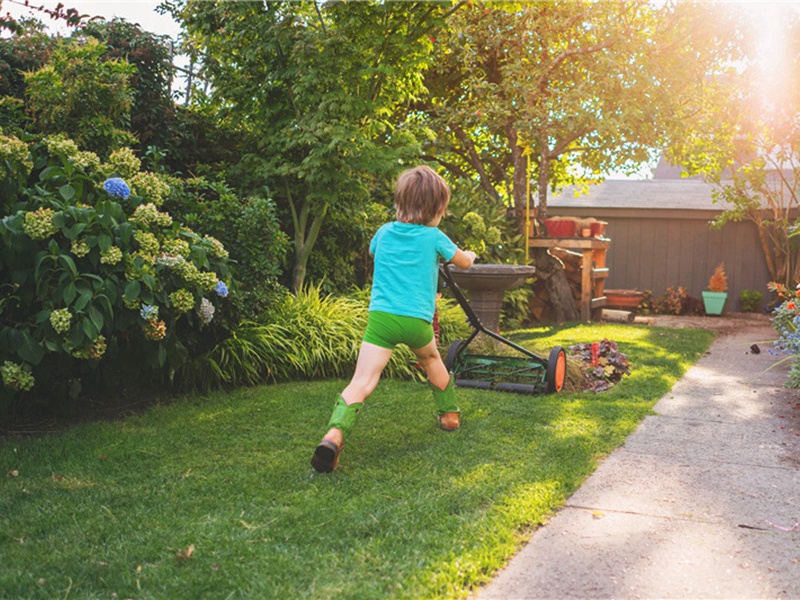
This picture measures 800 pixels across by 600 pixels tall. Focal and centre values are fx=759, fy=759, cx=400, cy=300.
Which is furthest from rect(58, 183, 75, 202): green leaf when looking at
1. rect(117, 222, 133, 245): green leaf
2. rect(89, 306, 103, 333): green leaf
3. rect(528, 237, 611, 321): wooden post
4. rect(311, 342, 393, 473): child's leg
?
rect(528, 237, 611, 321): wooden post

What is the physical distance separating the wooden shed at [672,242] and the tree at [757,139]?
0.39m

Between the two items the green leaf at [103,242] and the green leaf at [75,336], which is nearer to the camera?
the green leaf at [75,336]

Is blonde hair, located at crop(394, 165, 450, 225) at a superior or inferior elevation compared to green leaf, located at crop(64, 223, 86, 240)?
superior

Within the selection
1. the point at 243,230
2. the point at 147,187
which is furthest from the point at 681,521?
the point at 243,230

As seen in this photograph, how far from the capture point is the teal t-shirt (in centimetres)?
355

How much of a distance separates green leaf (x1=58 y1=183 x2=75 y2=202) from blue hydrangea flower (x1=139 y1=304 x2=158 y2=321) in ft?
2.13

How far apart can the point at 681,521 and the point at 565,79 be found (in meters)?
8.55

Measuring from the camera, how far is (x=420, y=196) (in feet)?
11.7

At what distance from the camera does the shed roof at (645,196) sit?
1328 cm

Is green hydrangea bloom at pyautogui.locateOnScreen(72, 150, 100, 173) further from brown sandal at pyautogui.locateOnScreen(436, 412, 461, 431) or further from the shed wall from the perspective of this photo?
the shed wall

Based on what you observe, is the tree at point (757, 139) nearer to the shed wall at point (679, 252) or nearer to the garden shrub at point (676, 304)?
the shed wall at point (679, 252)

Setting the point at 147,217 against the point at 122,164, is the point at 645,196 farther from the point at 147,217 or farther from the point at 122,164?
the point at 147,217

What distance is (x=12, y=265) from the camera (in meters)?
3.49

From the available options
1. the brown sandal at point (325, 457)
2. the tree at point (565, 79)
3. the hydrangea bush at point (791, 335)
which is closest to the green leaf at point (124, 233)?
the brown sandal at point (325, 457)
